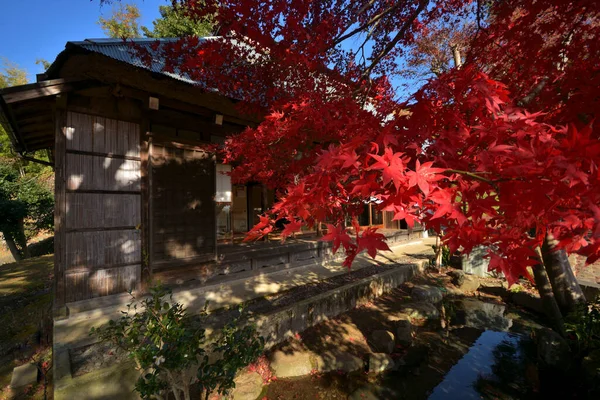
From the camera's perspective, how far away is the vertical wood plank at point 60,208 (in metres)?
4.74

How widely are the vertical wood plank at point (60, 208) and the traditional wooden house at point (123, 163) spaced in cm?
1

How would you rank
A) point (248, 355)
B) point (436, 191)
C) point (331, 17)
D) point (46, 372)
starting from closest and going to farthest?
point (436, 191)
point (248, 355)
point (46, 372)
point (331, 17)

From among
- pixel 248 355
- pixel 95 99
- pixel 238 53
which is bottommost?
pixel 248 355

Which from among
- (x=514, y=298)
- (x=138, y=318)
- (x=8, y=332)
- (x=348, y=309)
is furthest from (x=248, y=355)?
(x=514, y=298)

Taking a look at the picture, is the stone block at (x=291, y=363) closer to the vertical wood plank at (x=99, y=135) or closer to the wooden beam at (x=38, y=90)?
the vertical wood plank at (x=99, y=135)

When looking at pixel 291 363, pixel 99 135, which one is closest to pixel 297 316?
pixel 291 363

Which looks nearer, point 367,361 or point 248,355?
point 248,355

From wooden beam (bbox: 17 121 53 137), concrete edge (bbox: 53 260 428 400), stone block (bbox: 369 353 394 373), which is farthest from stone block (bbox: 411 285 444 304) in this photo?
wooden beam (bbox: 17 121 53 137)

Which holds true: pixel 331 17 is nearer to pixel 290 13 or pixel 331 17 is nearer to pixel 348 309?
pixel 290 13

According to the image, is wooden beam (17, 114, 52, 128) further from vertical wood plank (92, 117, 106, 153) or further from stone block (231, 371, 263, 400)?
stone block (231, 371, 263, 400)

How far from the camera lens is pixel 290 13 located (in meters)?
4.52

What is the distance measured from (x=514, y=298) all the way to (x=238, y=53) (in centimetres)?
959

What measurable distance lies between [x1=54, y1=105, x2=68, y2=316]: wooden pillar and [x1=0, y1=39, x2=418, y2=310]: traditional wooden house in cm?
1

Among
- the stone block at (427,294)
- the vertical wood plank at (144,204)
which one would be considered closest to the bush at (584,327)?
the stone block at (427,294)
